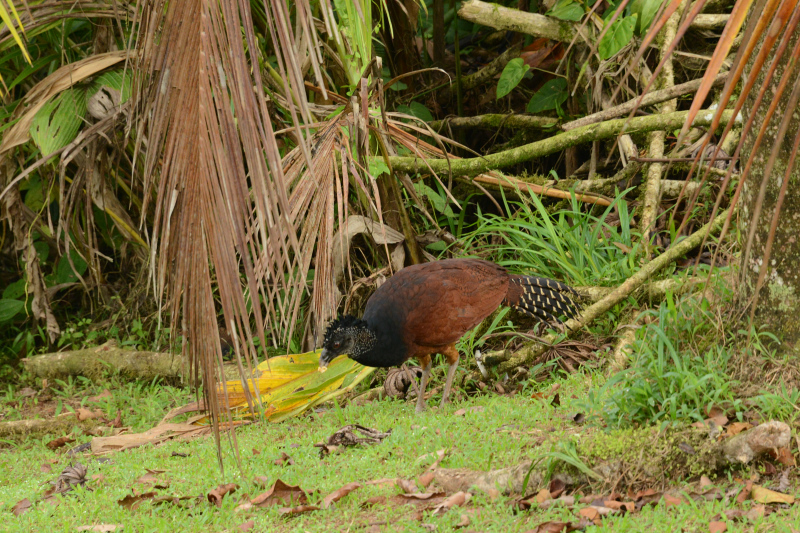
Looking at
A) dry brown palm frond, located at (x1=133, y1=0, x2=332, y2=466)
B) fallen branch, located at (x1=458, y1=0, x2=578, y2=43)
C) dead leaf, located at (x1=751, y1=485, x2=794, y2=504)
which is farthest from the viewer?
fallen branch, located at (x1=458, y1=0, x2=578, y2=43)

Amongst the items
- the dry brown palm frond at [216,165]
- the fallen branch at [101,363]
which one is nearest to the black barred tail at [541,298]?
the fallen branch at [101,363]

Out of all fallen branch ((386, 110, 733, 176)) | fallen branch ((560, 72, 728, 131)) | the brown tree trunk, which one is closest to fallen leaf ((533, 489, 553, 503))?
the brown tree trunk

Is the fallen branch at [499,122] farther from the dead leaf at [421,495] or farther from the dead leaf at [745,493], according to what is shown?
the dead leaf at [745,493]

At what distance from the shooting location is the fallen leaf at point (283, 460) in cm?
346

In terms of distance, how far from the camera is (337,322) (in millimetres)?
4316

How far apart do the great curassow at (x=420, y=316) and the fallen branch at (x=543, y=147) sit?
2.40 ft

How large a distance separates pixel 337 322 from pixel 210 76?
3075 mm

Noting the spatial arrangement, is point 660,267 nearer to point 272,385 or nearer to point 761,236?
point 761,236

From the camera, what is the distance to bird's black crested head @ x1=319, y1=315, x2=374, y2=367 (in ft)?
14.1

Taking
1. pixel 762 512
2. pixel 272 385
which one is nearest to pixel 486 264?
pixel 272 385

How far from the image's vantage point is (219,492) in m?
3.07

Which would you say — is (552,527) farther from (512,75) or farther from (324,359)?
(512,75)

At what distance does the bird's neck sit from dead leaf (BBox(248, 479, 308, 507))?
140cm

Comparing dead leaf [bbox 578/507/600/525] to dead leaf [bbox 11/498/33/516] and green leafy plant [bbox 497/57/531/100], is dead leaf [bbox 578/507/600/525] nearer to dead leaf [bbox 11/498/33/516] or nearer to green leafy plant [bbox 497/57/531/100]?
dead leaf [bbox 11/498/33/516]
